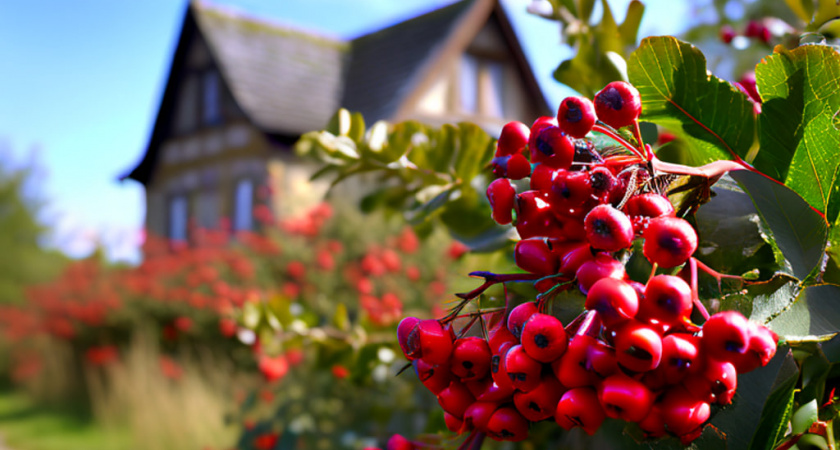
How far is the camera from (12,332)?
11.4 metres

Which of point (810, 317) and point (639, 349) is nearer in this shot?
point (639, 349)

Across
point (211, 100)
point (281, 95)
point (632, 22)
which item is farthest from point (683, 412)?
point (211, 100)

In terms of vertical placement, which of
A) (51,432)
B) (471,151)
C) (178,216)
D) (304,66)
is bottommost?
(178,216)

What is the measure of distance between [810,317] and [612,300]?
0.23 m

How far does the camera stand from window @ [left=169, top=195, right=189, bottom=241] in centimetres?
1334

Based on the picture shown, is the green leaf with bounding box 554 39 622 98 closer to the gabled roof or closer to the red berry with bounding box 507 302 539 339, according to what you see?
the red berry with bounding box 507 302 539 339

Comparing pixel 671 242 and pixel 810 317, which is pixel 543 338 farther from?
pixel 810 317

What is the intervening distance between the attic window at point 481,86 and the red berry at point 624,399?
12061mm

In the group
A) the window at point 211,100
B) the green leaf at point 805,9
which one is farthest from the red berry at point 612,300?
the window at point 211,100

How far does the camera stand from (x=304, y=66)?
13922mm

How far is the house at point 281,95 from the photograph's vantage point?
1176cm

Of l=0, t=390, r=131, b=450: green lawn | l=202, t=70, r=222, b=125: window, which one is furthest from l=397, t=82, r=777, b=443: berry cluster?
l=202, t=70, r=222, b=125: window

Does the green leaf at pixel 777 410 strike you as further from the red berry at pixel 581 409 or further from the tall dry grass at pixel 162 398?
the tall dry grass at pixel 162 398

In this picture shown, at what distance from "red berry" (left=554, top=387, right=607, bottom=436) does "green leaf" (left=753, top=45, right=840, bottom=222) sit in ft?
1.02
